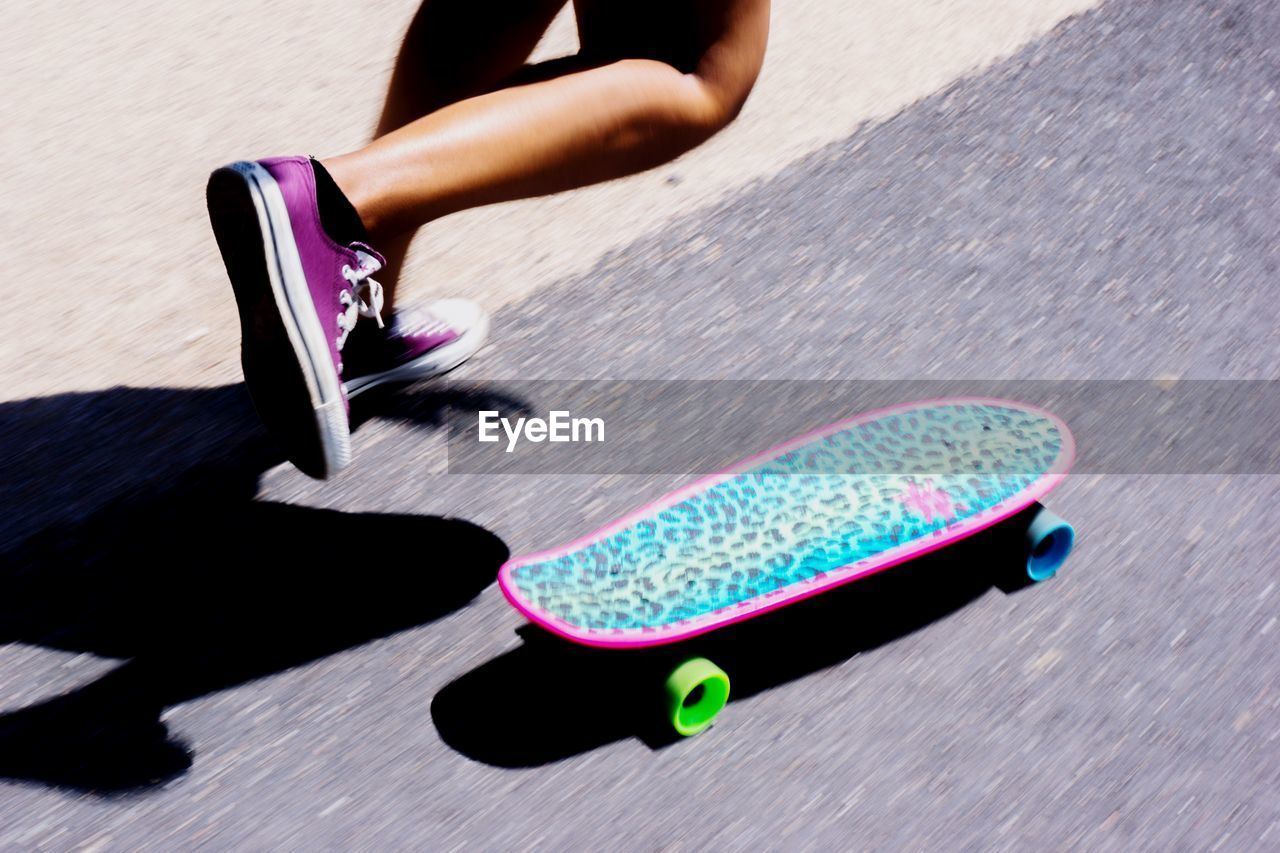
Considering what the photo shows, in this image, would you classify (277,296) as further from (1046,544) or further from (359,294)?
(1046,544)

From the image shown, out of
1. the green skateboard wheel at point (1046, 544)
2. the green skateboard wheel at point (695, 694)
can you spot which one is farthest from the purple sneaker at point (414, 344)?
the green skateboard wheel at point (1046, 544)

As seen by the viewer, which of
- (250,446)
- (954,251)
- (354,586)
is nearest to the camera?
(354,586)

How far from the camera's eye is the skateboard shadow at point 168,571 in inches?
73.2

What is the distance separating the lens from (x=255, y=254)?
5.49 feet

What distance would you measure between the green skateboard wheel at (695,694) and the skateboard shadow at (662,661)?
0.03 m

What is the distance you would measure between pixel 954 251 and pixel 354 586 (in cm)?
163

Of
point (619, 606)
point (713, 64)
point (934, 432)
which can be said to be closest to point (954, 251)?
point (934, 432)

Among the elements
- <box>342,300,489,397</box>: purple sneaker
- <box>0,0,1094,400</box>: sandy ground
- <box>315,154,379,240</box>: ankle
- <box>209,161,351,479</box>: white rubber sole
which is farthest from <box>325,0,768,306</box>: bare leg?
<box>0,0,1094,400</box>: sandy ground

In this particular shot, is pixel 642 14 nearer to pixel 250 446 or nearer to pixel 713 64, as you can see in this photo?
pixel 713 64

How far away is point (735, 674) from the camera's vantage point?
6.29 feet

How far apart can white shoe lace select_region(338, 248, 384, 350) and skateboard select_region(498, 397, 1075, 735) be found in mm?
470

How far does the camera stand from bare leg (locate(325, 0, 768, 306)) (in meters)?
1.79

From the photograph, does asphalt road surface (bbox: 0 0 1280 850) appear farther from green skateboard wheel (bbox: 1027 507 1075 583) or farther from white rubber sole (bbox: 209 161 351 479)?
white rubber sole (bbox: 209 161 351 479)

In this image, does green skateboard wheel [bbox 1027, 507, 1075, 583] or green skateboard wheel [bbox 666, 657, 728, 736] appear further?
green skateboard wheel [bbox 1027, 507, 1075, 583]
